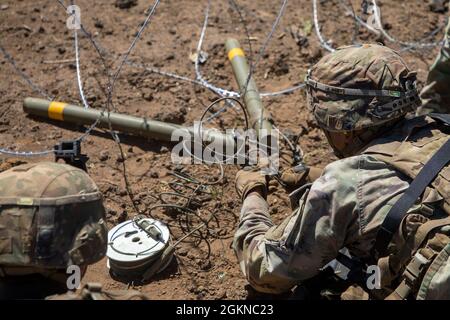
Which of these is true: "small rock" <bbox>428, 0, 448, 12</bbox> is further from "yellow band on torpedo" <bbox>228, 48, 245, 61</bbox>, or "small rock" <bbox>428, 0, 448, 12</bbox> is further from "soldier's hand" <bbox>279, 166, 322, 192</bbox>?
"soldier's hand" <bbox>279, 166, 322, 192</bbox>

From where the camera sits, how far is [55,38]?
7305mm

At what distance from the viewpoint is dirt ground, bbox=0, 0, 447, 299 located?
16.1ft

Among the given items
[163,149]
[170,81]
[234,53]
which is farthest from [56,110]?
[234,53]

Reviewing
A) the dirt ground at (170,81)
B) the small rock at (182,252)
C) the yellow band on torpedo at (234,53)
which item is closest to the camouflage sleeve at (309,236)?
the dirt ground at (170,81)

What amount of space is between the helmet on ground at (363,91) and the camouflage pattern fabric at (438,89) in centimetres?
240

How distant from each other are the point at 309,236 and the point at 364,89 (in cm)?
97

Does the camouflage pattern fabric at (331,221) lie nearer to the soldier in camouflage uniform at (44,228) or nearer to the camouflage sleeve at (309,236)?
the camouflage sleeve at (309,236)

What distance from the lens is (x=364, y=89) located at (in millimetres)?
3637

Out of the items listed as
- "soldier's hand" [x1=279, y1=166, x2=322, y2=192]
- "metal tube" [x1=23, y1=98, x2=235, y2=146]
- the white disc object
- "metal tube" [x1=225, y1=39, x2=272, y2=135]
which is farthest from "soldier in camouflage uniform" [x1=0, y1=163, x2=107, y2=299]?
"metal tube" [x1=225, y1=39, x2=272, y2=135]

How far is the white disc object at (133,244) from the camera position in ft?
14.5

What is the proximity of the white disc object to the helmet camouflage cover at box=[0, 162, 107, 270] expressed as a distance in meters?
1.26


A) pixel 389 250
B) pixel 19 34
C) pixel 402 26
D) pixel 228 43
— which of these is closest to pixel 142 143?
pixel 228 43

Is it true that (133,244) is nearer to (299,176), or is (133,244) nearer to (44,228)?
(299,176)
